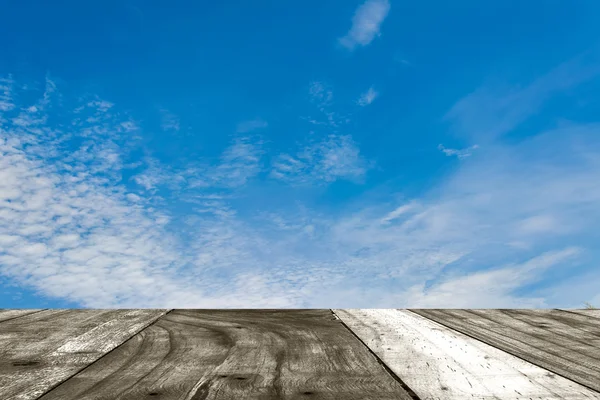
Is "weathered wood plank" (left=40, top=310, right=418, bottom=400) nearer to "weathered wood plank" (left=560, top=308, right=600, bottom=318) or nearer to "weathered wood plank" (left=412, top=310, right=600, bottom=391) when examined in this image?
"weathered wood plank" (left=412, top=310, right=600, bottom=391)

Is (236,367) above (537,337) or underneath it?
underneath

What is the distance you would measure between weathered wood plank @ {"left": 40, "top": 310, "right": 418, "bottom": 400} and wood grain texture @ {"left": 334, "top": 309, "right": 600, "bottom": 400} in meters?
0.06

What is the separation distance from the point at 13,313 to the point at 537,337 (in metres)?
2.06

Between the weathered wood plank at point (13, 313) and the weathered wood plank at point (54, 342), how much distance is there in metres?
0.06

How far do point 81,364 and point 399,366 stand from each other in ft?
2.56

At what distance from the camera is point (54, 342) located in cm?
156

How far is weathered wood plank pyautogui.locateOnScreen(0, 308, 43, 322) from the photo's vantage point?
2078 mm

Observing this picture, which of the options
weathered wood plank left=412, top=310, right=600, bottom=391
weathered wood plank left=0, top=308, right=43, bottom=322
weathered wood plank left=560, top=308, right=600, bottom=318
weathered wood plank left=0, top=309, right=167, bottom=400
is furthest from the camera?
weathered wood plank left=560, top=308, right=600, bottom=318

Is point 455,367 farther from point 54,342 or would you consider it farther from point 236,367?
point 54,342

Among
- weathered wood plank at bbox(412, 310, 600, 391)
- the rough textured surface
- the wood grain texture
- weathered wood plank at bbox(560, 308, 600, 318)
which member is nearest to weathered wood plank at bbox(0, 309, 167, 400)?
the rough textured surface

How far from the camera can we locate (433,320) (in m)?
2.06

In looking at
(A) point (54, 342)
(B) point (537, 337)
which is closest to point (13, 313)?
(A) point (54, 342)

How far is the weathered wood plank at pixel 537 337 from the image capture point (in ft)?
4.25

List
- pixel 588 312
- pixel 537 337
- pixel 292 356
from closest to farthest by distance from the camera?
pixel 292 356 < pixel 537 337 < pixel 588 312
